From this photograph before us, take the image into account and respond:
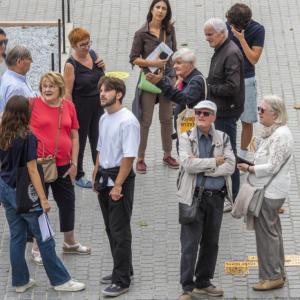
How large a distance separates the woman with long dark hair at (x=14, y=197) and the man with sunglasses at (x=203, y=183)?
1.07 metres

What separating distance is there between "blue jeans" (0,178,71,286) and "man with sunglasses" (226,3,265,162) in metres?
3.13

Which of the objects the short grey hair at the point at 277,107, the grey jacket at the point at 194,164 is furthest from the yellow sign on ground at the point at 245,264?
the short grey hair at the point at 277,107

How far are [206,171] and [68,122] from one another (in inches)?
59.5

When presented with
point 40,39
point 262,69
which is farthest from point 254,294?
point 40,39

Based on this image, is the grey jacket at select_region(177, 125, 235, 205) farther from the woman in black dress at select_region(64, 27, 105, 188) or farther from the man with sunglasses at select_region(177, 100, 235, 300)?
the woman in black dress at select_region(64, 27, 105, 188)

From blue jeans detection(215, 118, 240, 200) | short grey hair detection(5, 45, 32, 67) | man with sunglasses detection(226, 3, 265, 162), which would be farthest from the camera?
man with sunglasses detection(226, 3, 265, 162)

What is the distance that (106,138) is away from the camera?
382 inches

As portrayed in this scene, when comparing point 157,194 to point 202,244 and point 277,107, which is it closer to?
point 202,244

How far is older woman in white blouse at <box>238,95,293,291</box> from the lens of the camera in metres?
9.57

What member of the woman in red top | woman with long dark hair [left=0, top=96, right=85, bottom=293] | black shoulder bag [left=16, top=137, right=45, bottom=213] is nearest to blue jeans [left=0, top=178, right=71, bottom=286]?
woman with long dark hair [left=0, top=96, right=85, bottom=293]

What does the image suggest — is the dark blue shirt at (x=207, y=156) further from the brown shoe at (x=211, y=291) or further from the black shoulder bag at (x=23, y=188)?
the black shoulder bag at (x=23, y=188)

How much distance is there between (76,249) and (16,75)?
1750 mm

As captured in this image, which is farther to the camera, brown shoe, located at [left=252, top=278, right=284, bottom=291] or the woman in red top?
the woman in red top

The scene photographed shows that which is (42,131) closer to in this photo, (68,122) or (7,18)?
(68,122)
